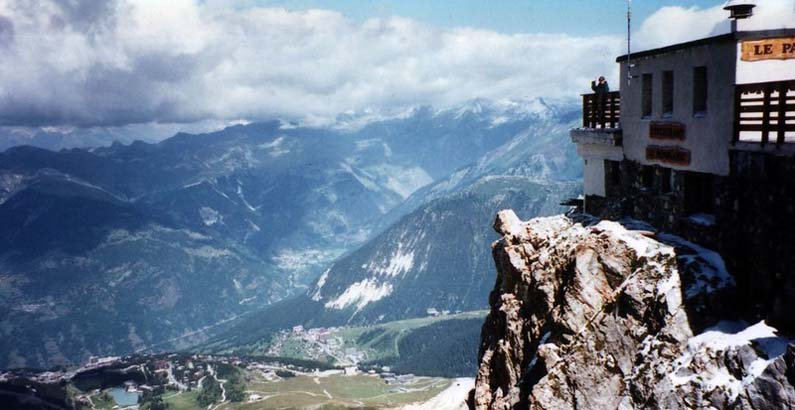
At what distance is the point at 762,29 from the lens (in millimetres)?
23719

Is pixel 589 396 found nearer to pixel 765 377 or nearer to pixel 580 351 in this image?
pixel 580 351

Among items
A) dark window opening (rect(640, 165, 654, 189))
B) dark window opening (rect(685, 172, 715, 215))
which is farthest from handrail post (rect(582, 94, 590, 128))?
dark window opening (rect(685, 172, 715, 215))

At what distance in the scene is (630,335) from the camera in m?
23.6

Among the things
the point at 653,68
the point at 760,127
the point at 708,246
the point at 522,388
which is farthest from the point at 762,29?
the point at 522,388

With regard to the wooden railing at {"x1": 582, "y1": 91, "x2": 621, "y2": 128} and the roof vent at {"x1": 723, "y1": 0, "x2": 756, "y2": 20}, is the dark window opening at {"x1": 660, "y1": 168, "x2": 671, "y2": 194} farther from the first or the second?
the roof vent at {"x1": 723, "y1": 0, "x2": 756, "y2": 20}

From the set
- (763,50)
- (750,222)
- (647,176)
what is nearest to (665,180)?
(647,176)

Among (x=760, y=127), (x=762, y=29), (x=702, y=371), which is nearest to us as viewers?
(x=702, y=371)

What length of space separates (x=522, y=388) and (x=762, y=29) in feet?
55.5

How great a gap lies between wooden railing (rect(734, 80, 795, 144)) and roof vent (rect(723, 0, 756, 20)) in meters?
3.25

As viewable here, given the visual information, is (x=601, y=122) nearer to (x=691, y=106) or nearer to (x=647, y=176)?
(x=647, y=176)

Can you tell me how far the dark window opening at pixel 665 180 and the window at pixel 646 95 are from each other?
3.15 meters

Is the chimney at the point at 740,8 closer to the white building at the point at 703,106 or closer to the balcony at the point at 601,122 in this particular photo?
the white building at the point at 703,106

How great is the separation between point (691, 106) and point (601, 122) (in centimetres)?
1042

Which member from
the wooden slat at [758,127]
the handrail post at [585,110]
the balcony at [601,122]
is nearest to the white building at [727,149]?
the wooden slat at [758,127]
